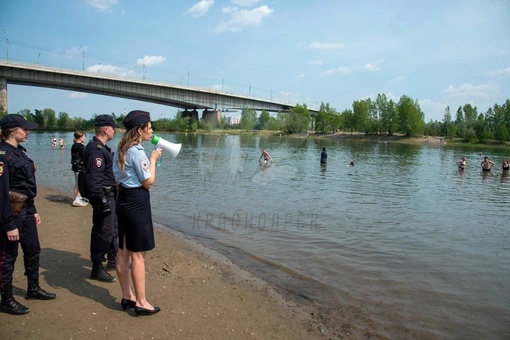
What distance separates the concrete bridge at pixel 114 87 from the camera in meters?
62.0

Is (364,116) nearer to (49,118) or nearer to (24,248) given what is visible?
(24,248)

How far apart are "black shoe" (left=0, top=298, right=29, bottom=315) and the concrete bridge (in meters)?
70.4

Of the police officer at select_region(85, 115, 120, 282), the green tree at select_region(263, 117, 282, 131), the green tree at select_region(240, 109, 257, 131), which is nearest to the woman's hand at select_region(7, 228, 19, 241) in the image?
the police officer at select_region(85, 115, 120, 282)

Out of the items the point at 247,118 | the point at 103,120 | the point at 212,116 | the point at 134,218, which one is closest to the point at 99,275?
the point at 134,218

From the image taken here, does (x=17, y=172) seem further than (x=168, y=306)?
No

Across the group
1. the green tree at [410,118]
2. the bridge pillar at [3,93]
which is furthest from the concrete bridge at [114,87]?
the green tree at [410,118]

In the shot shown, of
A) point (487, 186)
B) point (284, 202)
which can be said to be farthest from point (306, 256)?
point (487, 186)

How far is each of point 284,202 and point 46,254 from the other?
10136mm

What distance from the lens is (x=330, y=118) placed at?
13212 cm

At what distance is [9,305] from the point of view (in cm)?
447

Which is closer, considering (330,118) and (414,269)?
(414,269)

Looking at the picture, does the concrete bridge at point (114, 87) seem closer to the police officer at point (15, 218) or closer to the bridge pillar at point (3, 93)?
the bridge pillar at point (3, 93)

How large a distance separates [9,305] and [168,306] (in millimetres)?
2001

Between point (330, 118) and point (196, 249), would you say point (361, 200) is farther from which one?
point (330, 118)
